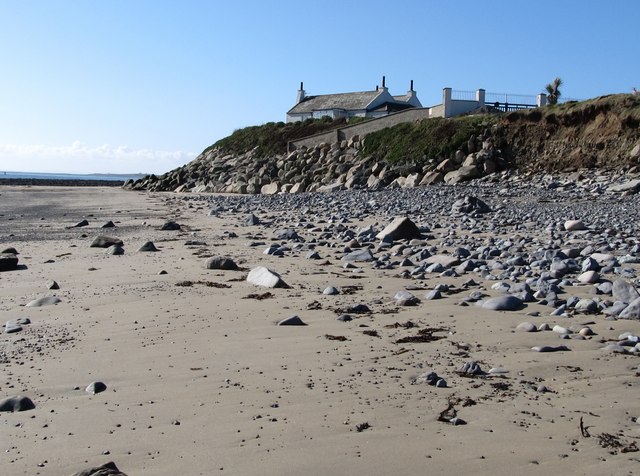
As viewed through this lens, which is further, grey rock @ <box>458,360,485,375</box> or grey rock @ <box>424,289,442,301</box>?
grey rock @ <box>424,289,442,301</box>

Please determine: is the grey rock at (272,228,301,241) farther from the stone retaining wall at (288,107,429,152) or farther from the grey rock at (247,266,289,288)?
the stone retaining wall at (288,107,429,152)

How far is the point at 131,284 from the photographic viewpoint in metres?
7.75

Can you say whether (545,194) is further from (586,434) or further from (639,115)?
(586,434)

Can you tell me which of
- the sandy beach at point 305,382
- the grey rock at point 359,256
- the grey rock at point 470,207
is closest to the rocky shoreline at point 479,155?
the grey rock at point 470,207

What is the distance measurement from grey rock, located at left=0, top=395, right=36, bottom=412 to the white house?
4744 cm

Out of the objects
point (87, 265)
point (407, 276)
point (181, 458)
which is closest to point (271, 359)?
point (181, 458)

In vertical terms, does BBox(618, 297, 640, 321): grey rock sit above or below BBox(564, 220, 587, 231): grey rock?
below

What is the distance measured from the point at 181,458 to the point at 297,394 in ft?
3.33

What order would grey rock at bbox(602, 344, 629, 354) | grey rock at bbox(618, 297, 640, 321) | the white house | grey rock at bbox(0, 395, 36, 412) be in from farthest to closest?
the white house, grey rock at bbox(618, 297, 640, 321), grey rock at bbox(602, 344, 629, 354), grey rock at bbox(0, 395, 36, 412)

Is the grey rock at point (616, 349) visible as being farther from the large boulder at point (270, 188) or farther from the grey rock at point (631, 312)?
→ the large boulder at point (270, 188)

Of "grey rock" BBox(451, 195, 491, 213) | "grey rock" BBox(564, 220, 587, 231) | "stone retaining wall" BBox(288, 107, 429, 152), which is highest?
"stone retaining wall" BBox(288, 107, 429, 152)

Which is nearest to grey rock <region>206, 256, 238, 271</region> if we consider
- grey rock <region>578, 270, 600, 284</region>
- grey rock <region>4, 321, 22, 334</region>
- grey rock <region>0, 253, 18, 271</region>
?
grey rock <region>0, 253, 18, 271</region>

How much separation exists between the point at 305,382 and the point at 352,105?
164 feet

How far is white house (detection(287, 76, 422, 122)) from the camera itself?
51.7 metres
